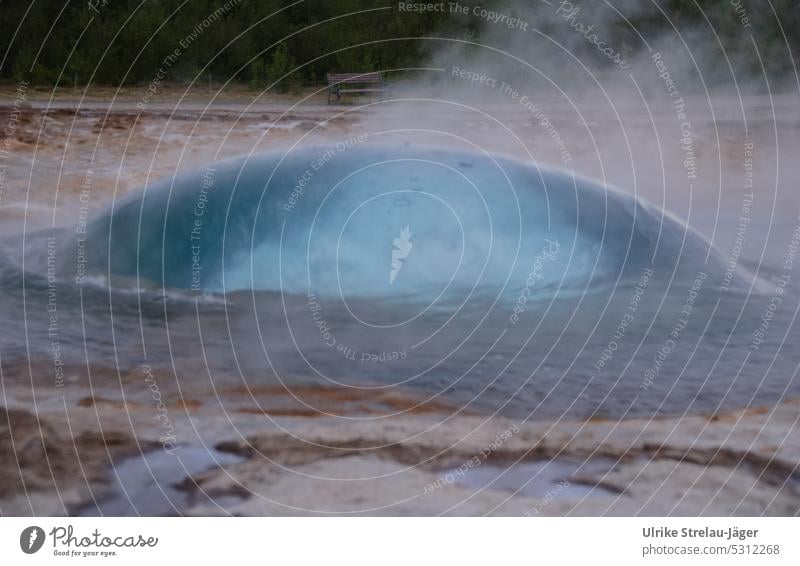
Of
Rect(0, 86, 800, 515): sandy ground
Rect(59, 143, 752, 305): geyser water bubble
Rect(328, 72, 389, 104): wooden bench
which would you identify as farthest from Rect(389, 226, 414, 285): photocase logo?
Rect(328, 72, 389, 104): wooden bench

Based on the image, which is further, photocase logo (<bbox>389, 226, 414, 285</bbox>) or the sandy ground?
photocase logo (<bbox>389, 226, 414, 285</bbox>)

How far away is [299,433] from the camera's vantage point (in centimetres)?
387

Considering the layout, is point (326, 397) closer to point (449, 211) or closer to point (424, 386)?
point (424, 386)

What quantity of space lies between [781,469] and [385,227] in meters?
1.88

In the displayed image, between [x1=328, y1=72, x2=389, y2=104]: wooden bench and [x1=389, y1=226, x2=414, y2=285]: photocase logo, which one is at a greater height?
[x1=328, y1=72, x2=389, y2=104]: wooden bench

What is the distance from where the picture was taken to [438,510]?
3824 mm

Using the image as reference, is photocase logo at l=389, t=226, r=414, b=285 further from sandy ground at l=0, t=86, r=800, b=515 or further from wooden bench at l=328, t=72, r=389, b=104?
wooden bench at l=328, t=72, r=389, b=104
